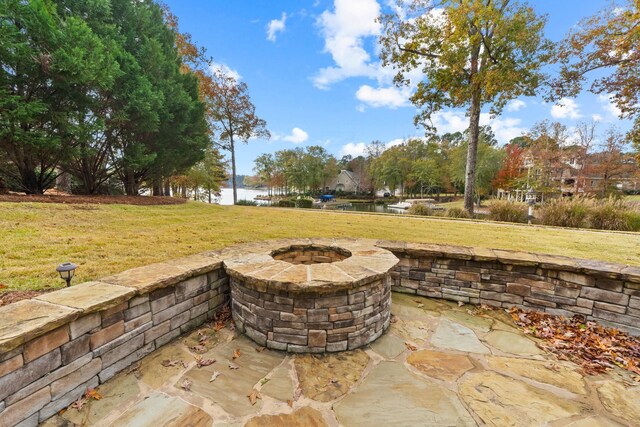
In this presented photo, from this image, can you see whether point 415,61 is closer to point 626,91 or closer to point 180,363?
point 626,91

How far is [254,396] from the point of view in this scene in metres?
1.75

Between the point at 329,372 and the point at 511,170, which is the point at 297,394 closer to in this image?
the point at 329,372

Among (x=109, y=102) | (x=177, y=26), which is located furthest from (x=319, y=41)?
(x=177, y=26)

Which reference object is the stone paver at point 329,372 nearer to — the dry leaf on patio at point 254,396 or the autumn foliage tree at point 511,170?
the dry leaf on patio at point 254,396

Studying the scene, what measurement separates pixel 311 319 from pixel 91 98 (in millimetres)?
8878

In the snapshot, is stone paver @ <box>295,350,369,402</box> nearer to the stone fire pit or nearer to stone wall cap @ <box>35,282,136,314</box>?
the stone fire pit

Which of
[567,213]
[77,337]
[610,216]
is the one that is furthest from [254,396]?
[610,216]

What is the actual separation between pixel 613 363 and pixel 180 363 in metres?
3.58

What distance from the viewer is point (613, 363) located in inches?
84.4

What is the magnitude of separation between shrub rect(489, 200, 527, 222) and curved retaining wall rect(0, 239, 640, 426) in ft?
27.3

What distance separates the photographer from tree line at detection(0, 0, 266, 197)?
5.68m

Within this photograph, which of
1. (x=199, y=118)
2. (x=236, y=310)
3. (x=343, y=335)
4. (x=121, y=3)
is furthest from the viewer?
(x=199, y=118)

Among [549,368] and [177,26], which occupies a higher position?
[177,26]

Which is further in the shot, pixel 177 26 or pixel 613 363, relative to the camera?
pixel 177 26
